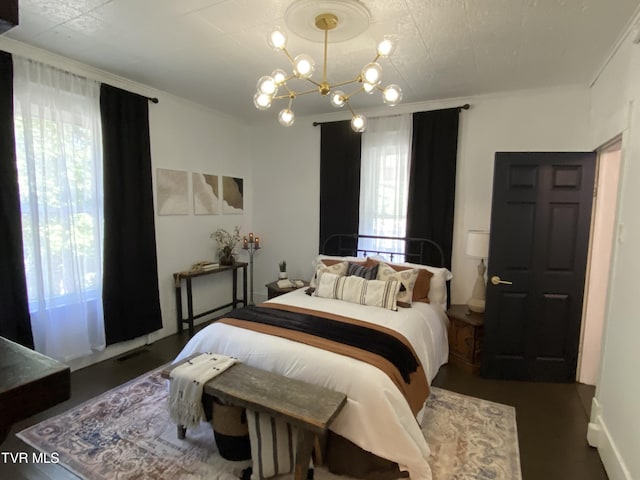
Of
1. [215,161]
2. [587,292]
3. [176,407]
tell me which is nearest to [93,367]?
[176,407]

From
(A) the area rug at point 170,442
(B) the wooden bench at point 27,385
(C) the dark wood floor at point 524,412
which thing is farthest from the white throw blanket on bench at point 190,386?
(B) the wooden bench at point 27,385

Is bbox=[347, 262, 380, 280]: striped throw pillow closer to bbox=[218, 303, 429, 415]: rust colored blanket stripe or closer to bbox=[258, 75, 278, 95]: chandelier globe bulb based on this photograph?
bbox=[218, 303, 429, 415]: rust colored blanket stripe

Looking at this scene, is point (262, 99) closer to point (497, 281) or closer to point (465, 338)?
point (497, 281)

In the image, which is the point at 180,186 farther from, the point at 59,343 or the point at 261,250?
the point at 59,343

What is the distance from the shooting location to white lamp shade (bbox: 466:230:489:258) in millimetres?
3133

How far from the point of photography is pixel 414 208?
12.2 ft

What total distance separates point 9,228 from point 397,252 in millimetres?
3490

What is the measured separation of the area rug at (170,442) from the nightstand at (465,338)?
1.75ft

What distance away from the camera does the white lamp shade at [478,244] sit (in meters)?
3.13

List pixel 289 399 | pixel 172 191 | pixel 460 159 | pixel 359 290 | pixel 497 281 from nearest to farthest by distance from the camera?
pixel 289 399 < pixel 497 281 < pixel 359 290 < pixel 460 159 < pixel 172 191

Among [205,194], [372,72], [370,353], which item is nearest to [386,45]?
[372,72]

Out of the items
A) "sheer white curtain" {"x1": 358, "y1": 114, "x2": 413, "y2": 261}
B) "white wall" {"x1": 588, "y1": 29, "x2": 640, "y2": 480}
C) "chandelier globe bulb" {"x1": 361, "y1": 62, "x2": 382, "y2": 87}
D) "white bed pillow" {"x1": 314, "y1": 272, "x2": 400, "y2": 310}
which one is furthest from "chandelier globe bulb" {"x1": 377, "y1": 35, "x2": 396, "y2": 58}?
"sheer white curtain" {"x1": 358, "y1": 114, "x2": 413, "y2": 261}

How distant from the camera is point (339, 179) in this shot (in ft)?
13.6

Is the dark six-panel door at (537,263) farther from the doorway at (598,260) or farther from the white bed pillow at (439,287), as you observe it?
the white bed pillow at (439,287)
